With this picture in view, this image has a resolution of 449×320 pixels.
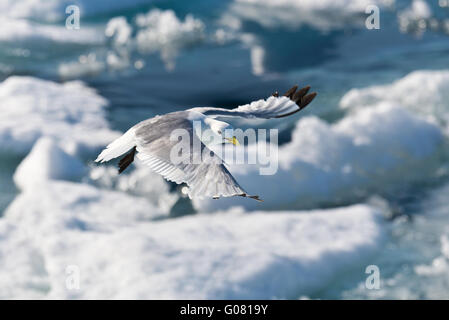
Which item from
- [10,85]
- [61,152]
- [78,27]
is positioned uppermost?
[78,27]

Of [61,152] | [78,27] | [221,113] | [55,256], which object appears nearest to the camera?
[221,113]

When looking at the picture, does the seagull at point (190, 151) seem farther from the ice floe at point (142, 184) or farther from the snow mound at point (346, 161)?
the ice floe at point (142, 184)

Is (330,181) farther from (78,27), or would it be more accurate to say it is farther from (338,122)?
(78,27)

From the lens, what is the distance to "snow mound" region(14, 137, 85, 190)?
1155cm

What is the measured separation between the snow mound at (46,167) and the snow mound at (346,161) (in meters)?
2.54

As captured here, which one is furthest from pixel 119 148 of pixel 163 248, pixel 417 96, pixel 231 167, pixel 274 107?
pixel 417 96

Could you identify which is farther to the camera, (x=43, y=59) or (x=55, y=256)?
(x=43, y=59)

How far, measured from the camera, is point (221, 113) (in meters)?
3.49

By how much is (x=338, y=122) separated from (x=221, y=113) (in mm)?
10659

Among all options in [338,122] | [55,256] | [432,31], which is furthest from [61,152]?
[432,31]

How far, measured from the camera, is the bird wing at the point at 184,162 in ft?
9.59

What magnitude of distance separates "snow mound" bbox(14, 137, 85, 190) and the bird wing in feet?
28.5

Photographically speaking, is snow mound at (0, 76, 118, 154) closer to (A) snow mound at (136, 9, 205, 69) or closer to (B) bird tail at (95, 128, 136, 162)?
(A) snow mound at (136, 9, 205, 69)

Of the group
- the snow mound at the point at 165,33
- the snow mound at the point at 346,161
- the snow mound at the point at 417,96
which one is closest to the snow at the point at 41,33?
the snow mound at the point at 165,33
